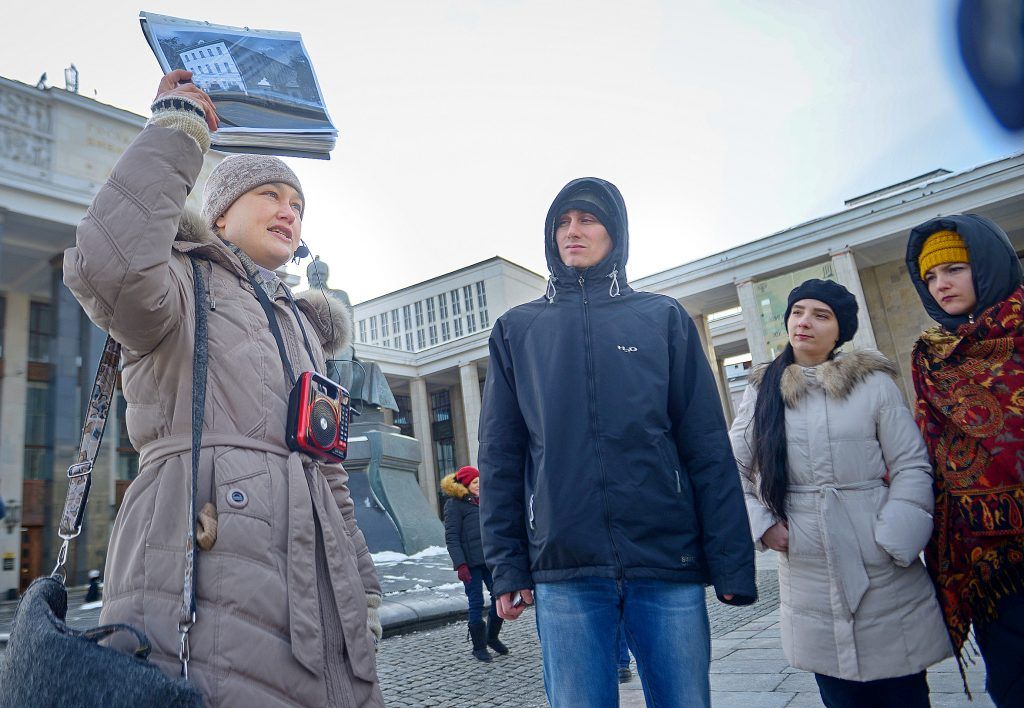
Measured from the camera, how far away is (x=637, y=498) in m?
1.97

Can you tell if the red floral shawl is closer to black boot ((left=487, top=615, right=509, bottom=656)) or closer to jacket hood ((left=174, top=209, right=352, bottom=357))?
jacket hood ((left=174, top=209, right=352, bottom=357))

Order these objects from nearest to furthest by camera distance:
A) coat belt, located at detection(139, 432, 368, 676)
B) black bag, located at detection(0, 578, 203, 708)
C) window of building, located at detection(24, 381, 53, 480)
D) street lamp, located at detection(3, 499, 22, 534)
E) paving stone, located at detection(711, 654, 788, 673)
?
1. black bag, located at detection(0, 578, 203, 708)
2. coat belt, located at detection(139, 432, 368, 676)
3. paving stone, located at detection(711, 654, 788, 673)
4. street lamp, located at detection(3, 499, 22, 534)
5. window of building, located at detection(24, 381, 53, 480)

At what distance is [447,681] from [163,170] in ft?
14.5

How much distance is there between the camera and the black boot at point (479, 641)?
5.88 meters

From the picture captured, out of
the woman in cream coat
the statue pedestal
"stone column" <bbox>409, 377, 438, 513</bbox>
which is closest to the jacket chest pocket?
the woman in cream coat

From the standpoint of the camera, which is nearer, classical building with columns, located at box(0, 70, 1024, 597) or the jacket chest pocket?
the jacket chest pocket

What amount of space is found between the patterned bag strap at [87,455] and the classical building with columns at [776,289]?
64.6 ft

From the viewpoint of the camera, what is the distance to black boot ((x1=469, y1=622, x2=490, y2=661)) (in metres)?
5.88

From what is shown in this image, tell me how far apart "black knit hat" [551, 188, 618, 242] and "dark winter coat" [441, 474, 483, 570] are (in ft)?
14.8

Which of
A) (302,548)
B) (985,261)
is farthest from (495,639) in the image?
(302,548)

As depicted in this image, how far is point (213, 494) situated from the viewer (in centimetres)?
157

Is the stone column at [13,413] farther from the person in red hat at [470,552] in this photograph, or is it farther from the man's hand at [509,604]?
the man's hand at [509,604]

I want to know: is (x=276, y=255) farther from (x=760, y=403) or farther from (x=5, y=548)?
(x=5, y=548)

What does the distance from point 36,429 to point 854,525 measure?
1086 inches
